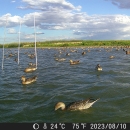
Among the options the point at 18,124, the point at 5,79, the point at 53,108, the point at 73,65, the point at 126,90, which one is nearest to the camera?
the point at 18,124

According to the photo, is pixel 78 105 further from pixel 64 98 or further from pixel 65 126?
pixel 64 98

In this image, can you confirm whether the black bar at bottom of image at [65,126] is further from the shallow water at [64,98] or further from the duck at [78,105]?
the duck at [78,105]

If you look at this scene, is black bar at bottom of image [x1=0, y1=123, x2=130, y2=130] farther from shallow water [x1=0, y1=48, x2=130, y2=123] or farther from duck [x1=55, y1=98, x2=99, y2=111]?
duck [x1=55, y1=98, x2=99, y2=111]

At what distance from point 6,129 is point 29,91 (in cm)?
897

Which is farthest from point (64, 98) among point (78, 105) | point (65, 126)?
point (65, 126)

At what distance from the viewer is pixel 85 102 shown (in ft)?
55.6

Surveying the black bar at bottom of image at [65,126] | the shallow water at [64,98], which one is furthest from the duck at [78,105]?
the black bar at bottom of image at [65,126]

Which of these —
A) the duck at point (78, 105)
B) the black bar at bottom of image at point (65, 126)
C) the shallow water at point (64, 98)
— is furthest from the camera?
the duck at point (78, 105)

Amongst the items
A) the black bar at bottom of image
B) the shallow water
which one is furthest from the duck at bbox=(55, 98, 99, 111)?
the black bar at bottom of image

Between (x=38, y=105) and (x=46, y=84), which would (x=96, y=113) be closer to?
(x=38, y=105)

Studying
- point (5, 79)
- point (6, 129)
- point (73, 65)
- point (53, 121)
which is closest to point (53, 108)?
point (53, 121)

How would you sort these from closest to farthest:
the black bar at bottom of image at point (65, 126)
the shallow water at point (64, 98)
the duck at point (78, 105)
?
the black bar at bottom of image at point (65, 126), the shallow water at point (64, 98), the duck at point (78, 105)

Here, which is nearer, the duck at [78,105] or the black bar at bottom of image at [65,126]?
the black bar at bottom of image at [65,126]

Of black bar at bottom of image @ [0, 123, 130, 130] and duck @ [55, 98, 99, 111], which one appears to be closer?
black bar at bottom of image @ [0, 123, 130, 130]
